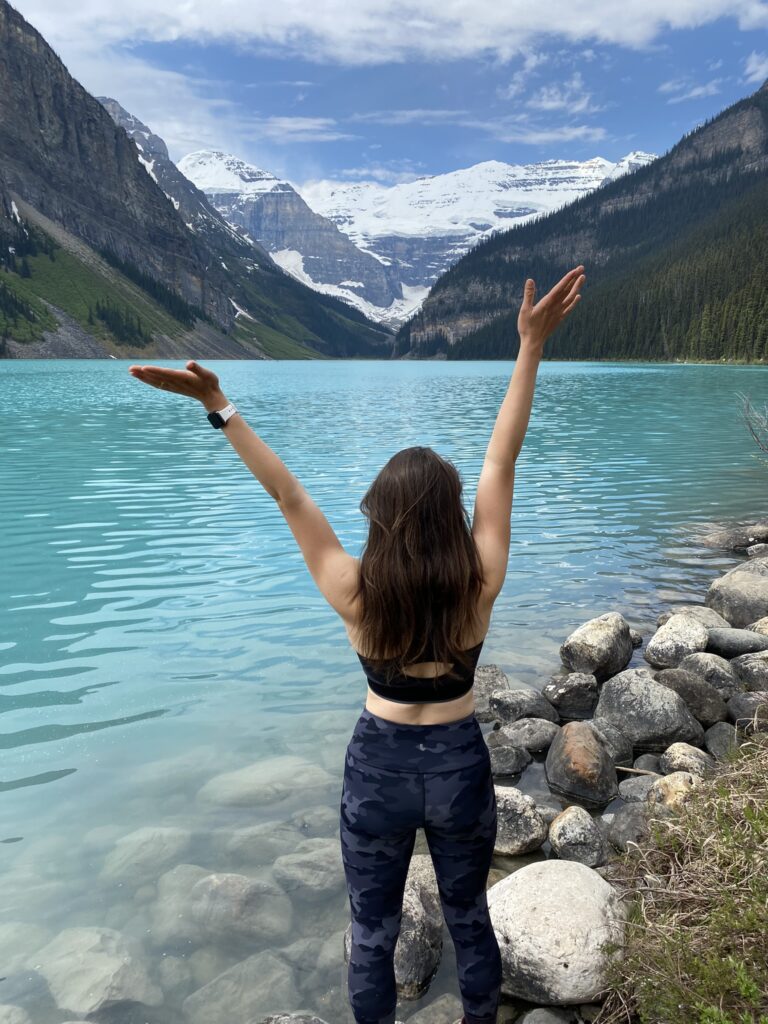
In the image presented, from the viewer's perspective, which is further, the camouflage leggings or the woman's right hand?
the woman's right hand

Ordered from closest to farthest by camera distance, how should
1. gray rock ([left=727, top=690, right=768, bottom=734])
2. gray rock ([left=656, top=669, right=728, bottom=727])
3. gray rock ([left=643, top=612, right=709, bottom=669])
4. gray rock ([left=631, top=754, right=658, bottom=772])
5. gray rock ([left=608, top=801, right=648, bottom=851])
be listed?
gray rock ([left=608, top=801, right=648, bottom=851]) < gray rock ([left=631, top=754, right=658, bottom=772]) < gray rock ([left=727, top=690, right=768, bottom=734]) < gray rock ([left=656, top=669, right=728, bottom=727]) < gray rock ([left=643, top=612, right=709, bottom=669])

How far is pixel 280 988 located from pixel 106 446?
3093cm

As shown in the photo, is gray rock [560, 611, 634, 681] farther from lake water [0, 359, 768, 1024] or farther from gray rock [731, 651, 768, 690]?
gray rock [731, 651, 768, 690]

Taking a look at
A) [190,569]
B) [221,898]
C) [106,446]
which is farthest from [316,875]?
[106,446]

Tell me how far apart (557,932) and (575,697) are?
4891 millimetres

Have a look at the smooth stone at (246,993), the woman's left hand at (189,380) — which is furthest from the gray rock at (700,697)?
the woman's left hand at (189,380)

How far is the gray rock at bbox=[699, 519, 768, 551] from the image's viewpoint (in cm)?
1727

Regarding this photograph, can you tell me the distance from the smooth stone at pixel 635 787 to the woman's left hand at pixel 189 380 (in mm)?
5806

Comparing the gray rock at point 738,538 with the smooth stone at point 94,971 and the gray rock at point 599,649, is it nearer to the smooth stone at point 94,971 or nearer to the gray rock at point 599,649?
the gray rock at point 599,649

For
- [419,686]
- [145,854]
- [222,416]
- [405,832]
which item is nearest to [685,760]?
[405,832]

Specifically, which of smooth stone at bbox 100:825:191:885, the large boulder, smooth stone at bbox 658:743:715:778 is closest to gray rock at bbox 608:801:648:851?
smooth stone at bbox 658:743:715:778

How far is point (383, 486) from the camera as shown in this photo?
3.11 metres

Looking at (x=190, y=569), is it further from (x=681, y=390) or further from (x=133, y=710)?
(x=681, y=390)

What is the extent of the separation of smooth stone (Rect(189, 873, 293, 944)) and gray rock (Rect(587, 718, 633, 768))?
3823 millimetres
